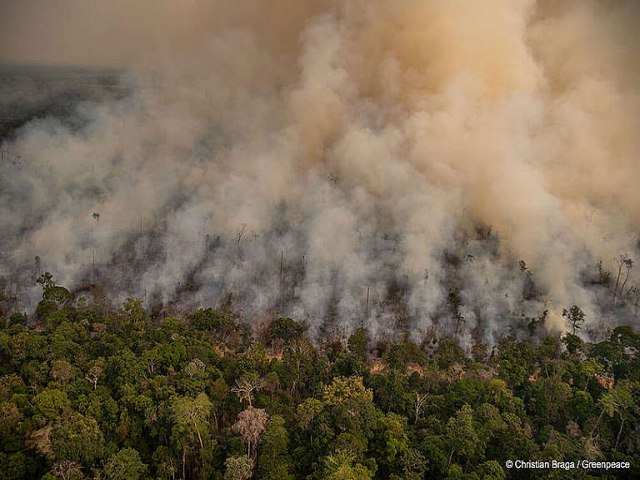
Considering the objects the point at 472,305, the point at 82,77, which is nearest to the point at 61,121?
the point at 82,77

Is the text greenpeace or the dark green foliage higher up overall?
the dark green foliage

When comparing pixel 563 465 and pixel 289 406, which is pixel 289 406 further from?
pixel 563 465

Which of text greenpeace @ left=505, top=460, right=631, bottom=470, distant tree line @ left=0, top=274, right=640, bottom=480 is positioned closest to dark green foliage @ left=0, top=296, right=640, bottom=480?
distant tree line @ left=0, top=274, right=640, bottom=480

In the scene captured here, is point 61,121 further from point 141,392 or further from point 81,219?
point 141,392

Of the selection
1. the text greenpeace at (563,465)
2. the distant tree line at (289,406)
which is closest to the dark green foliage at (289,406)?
the distant tree line at (289,406)

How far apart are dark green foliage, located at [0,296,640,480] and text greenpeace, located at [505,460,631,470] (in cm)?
44

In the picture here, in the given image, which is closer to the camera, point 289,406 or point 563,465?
point 563,465

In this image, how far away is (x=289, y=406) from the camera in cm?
3228

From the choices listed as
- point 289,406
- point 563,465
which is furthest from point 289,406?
point 563,465

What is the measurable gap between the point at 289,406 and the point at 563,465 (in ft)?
54.8

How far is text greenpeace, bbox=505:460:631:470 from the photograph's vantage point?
26.4 meters

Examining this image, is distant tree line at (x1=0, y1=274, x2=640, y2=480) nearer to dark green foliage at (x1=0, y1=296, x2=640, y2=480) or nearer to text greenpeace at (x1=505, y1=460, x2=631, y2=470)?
dark green foliage at (x1=0, y1=296, x2=640, y2=480)

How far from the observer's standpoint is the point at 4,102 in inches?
2940

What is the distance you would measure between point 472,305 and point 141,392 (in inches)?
1250
